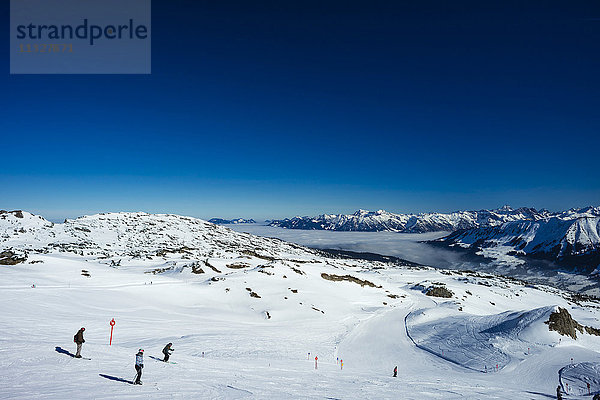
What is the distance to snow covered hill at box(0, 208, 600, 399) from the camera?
634 inches

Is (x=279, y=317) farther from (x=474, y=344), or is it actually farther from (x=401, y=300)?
(x=401, y=300)

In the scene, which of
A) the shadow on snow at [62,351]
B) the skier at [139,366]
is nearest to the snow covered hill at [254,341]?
the shadow on snow at [62,351]

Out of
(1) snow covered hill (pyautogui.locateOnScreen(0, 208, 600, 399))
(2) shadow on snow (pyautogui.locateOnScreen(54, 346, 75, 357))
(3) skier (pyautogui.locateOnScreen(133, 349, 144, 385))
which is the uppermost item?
(3) skier (pyautogui.locateOnScreen(133, 349, 144, 385))

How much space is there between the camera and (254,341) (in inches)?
1292

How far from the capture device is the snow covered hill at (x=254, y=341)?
16094 mm

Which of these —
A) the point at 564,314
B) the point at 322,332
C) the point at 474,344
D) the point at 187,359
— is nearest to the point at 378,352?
the point at 322,332

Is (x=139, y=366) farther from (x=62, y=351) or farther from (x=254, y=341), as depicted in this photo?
(x=254, y=341)

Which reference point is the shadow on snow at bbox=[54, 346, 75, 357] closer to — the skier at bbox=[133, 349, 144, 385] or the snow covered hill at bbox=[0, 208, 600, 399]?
the snow covered hill at bbox=[0, 208, 600, 399]

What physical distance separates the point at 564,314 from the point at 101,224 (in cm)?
23356

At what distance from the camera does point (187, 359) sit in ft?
72.3

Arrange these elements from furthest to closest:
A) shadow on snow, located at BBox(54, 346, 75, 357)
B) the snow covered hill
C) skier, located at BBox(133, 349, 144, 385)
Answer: shadow on snow, located at BBox(54, 346, 75, 357)
the snow covered hill
skier, located at BBox(133, 349, 144, 385)

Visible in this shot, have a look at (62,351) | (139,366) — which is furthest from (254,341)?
(139,366)

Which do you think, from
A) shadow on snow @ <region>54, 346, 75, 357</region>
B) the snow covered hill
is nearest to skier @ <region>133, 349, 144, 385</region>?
the snow covered hill

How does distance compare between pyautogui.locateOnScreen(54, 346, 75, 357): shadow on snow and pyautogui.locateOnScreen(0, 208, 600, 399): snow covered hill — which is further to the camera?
pyautogui.locateOnScreen(54, 346, 75, 357): shadow on snow
